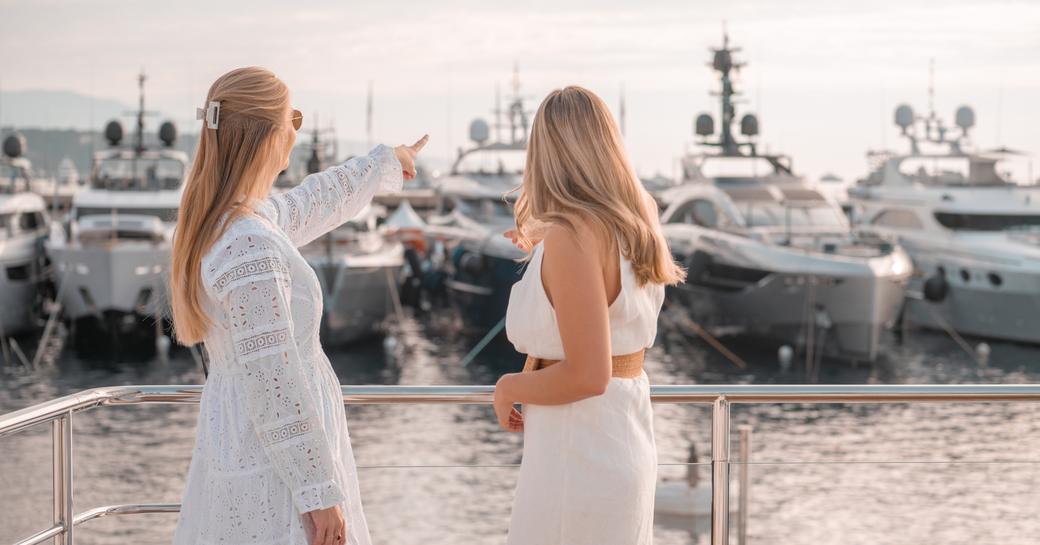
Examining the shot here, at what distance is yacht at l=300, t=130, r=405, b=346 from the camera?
31.2m

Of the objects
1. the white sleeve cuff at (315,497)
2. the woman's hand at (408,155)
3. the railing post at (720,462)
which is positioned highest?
the woman's hand at (408,155)

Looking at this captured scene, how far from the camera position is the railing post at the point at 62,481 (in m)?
3.43

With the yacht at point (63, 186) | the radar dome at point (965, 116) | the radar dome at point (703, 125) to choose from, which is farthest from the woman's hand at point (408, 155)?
the yacht at point (63, 186)

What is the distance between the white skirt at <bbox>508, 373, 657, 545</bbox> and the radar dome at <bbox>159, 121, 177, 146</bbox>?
34949 millimetres

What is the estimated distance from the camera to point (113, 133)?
36.6 m

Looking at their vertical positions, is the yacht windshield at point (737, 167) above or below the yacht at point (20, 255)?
above

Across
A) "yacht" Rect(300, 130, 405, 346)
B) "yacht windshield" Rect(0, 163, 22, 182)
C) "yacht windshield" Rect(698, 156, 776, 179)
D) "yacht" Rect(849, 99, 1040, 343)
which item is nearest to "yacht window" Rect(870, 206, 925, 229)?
"yacht" Rect(849, 99, 1040, 343)

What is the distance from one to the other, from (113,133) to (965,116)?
2662 cm

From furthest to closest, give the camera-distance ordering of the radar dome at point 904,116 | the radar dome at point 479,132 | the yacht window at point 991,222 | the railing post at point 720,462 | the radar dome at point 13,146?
the radar dome at point 904,116 < the radar dome at point 479,132 < the radar dome at point 13,146 < the yacht window at point 991,222 < the railing post at point 720,462

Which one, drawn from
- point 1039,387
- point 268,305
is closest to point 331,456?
point 268,305

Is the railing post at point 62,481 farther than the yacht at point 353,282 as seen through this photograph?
No

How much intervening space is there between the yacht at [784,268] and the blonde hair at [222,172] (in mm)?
26578

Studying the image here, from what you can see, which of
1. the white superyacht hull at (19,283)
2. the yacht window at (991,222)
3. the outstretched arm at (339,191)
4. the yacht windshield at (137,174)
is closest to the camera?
the outstretched arm at (339,191)

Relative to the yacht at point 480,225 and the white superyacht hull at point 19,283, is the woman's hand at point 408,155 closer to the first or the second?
the yacht at point 480,225
